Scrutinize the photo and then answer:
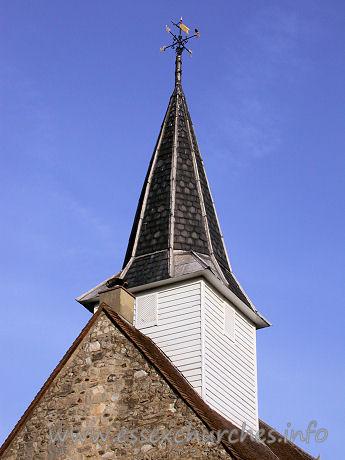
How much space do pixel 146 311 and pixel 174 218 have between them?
118 inches

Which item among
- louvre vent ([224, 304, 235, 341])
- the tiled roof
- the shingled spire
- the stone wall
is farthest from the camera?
the tiled roof

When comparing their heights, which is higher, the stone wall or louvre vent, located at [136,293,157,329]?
louvre vent, located at [136,293,157,329]

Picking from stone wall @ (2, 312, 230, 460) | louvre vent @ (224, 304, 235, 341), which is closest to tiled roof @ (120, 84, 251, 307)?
louvre vent @ (224, 304, 235, 341)

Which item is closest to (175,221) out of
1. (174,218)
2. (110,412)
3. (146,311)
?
(174,218)

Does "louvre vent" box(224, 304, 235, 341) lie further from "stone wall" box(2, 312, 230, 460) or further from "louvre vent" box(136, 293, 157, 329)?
"stone wall" box(2, 312, 230, 460)

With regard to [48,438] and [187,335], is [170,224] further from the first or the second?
[48,438]

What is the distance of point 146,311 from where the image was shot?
60.6 ft

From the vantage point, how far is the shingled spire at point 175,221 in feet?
63.3

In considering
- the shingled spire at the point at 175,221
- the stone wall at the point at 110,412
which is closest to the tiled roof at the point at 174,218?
the shingled spire at the point at 175,221

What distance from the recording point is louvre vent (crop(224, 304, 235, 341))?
741 inches

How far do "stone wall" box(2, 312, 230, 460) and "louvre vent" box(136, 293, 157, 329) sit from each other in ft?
5.79

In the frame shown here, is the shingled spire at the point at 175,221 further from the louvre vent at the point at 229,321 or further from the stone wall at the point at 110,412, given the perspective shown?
the stone wall at the point at 110,412

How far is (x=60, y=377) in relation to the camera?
1620 cm

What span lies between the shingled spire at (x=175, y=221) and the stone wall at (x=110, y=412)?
9.98 ft
